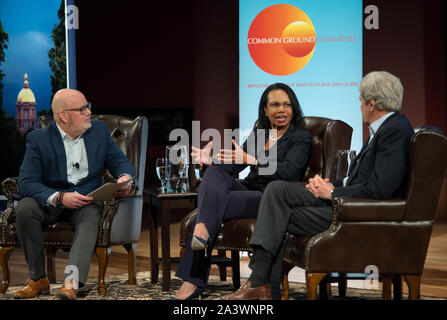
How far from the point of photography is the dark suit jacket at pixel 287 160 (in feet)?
11.0

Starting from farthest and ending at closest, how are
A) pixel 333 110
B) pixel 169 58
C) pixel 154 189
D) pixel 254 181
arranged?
pixel 169 58, pixel 333 110, pixel 154 189, pixel 254 181

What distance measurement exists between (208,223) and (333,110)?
358 centimetres

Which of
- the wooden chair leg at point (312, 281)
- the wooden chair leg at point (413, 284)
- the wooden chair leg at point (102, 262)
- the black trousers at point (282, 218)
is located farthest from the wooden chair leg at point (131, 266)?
the wooden chair leg at point (413, 284)

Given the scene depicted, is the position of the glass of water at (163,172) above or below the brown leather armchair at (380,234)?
above

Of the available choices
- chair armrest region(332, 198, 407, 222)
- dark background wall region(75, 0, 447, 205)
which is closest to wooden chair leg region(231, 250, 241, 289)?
chair armrest region(332, 198, 407, 222)

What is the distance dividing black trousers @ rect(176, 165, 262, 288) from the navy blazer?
0.69 m

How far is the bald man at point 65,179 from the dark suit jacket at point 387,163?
1.38 meters

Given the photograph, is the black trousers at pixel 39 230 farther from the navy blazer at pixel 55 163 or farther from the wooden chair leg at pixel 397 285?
the wooden chair leg at pixel 397 285

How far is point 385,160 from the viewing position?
2.66 meters

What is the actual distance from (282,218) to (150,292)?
1143mm

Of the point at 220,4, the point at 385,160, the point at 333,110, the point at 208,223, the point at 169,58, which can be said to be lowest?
the point at 208,223

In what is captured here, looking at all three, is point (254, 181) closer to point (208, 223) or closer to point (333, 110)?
point (208, 223)

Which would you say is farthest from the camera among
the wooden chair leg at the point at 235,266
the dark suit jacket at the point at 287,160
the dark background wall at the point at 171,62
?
the dark background wall at the point at 171,62

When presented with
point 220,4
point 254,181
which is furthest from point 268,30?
point 254,181
